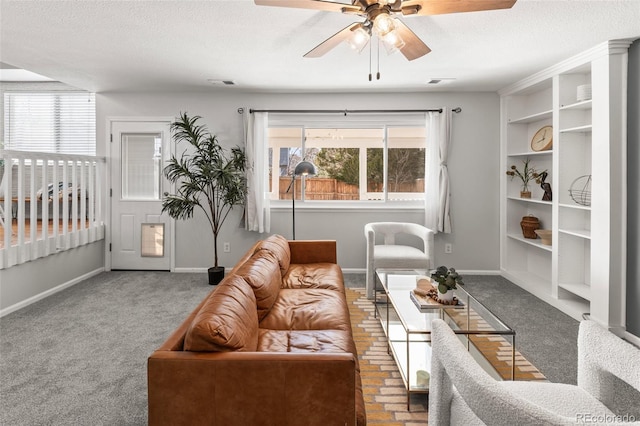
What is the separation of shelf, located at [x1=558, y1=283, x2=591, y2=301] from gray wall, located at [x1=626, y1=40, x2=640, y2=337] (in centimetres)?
36

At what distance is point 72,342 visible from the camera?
283 cm

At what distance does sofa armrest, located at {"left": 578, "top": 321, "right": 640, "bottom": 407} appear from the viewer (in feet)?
3.95

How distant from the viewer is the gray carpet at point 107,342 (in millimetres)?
2027

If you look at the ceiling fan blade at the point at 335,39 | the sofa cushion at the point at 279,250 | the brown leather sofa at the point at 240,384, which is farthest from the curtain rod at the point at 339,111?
the brown leather sofa at the point at 240,384

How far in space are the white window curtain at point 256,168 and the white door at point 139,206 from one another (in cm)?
118

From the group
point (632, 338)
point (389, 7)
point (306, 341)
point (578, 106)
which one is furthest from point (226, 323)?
point (578, 106)

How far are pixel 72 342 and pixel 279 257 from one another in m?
1.68

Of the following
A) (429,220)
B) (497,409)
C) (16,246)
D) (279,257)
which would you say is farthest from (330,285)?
(16,246)

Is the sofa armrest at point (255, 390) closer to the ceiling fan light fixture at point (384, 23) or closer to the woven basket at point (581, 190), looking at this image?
the ceiling fan light fixture at point (384, 23)

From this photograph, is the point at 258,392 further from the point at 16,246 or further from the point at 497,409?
the point at 16,246

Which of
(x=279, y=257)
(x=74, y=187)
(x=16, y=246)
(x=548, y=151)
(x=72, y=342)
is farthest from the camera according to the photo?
(x=74, y=187)

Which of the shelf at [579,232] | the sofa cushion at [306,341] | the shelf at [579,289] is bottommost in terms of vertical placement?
the shelf at [579,289]

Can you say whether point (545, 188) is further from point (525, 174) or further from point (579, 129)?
point (579, 129)

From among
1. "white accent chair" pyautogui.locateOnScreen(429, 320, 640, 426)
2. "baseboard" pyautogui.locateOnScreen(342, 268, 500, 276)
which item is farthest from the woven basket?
"white accent chair" pyautogui.locateOnScreen(429, 320, 640, 426)
